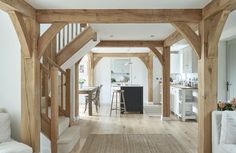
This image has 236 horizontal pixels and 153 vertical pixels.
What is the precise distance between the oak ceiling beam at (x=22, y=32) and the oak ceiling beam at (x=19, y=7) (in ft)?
0.30

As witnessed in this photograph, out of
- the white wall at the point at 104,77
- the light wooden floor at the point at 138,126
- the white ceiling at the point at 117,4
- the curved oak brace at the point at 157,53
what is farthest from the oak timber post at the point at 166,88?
the white wall at the point at 104,77

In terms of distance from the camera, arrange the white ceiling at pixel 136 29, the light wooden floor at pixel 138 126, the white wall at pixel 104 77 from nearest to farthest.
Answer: the white ceiling at pixel 136 29 < the light wooden floor at pixel 138 126 < the white wall at pixel 104 77

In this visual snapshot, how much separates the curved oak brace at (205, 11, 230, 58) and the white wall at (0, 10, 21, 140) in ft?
9.34

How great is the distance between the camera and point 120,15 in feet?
13.5

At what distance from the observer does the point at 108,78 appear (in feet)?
44.4

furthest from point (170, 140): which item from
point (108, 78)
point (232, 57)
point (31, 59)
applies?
point (108, 78)

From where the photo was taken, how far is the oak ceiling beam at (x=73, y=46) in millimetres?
6277

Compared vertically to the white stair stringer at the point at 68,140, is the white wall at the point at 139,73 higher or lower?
higher

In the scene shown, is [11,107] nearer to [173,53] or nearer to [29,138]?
[29,138]

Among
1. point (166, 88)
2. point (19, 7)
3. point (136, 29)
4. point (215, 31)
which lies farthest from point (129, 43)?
point (19, 7)

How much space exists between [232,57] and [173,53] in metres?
4.57

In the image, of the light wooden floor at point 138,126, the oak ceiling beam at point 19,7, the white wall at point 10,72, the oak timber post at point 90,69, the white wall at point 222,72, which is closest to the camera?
the oak ceiling beam at point 19,7

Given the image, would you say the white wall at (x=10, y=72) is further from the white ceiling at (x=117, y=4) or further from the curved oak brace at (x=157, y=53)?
the curved oak brace at (x=157, y=53)

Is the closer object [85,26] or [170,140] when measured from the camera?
[170,140]
